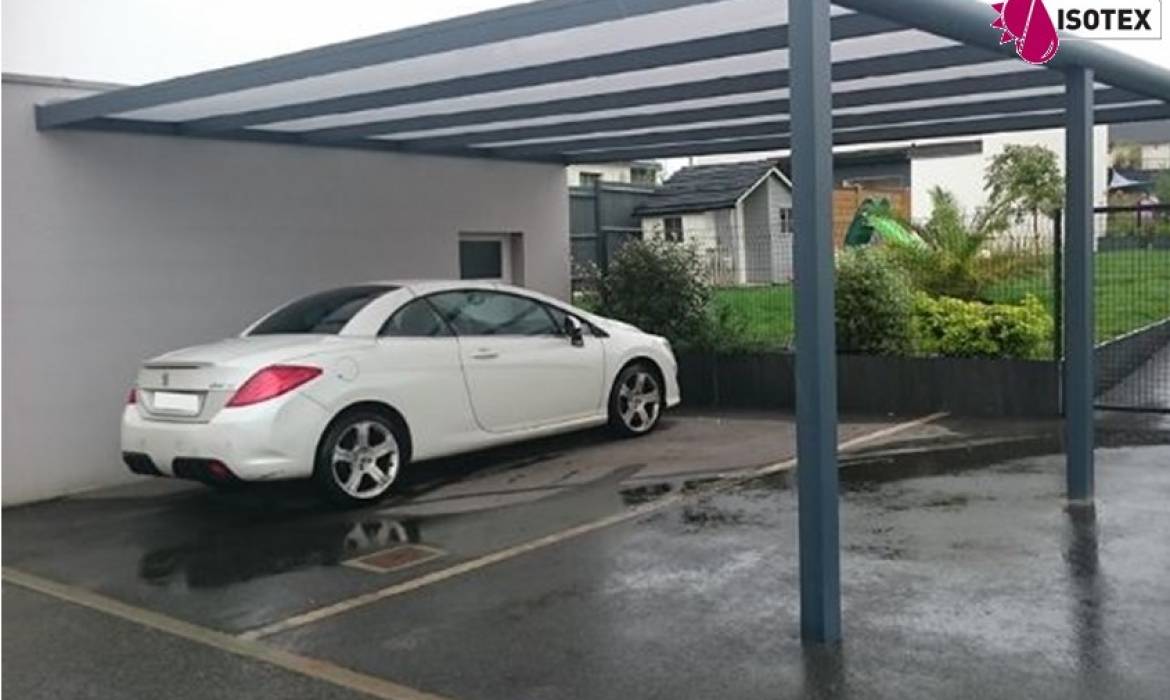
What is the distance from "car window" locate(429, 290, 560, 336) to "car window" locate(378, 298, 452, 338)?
8 cm

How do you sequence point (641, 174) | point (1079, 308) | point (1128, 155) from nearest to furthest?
point (1079, 308), point (641, 174), point (1128, 155)

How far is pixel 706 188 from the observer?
26406 millimetres

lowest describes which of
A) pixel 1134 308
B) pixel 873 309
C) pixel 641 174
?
pixel 1134 308

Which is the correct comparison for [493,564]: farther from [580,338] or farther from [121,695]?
[580,338]

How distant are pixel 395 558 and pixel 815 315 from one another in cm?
283

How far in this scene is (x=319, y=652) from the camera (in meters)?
4.69

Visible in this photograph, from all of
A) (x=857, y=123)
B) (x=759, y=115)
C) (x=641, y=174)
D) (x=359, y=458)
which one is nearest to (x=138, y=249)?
(x=359, y=458)

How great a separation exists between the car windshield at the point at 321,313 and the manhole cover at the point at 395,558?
191cm

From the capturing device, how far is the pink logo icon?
605cm

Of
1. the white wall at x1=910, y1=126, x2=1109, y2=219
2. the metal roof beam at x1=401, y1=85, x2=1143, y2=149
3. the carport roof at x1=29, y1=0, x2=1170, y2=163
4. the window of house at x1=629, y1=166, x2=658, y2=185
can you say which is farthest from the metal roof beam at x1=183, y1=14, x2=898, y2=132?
the window of house at x1=629, y1=166, x2=658, y2=185

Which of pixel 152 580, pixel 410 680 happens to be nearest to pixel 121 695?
pixel 410 680

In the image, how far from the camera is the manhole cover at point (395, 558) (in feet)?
19.6

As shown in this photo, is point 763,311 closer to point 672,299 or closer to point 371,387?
point 672,299

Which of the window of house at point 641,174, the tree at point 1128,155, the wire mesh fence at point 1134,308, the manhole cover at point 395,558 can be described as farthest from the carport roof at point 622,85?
the tree at point 1128,155
